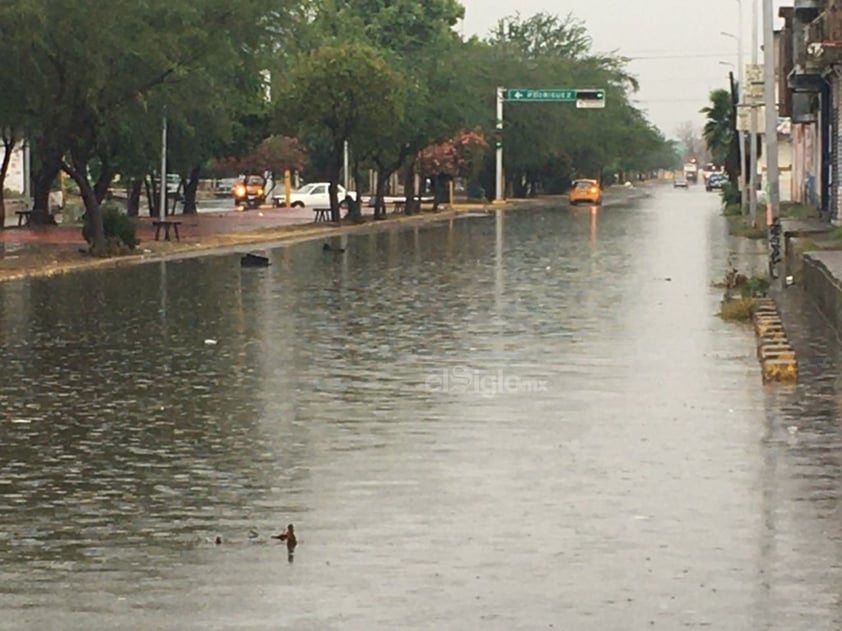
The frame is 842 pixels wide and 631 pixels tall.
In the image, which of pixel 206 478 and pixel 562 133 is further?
pixel 562 133

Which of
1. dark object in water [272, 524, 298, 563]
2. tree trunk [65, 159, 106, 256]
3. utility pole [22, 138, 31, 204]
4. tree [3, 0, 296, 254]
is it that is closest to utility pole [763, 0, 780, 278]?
tree [3, 0, 296, 254]

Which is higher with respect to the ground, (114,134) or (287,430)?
(114,134)

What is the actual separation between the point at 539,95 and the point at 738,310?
239 feet

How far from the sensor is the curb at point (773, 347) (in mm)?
17422

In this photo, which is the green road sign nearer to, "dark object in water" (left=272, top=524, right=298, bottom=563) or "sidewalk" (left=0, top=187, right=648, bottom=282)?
"sidewalk" (left=0, top=187, right=648, bottom=282)

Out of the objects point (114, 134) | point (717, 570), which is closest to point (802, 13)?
point (114, 134)

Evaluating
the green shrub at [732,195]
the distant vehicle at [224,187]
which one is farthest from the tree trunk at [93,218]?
the distant vehicle at [224,187]

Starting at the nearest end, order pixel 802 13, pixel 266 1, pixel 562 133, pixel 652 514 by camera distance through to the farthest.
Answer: pixel 652 514 < pixel 266 1 < pixel 802 13 < pixel 562 133

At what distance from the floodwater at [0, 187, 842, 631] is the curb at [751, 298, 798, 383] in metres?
0.24

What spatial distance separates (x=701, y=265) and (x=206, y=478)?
26.3 m

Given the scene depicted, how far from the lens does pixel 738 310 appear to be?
80.3ft

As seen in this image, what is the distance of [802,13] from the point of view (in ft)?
180

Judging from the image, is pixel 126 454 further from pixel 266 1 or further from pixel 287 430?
pixel 266 1

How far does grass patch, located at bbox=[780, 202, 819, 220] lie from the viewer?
5431 centimetres
